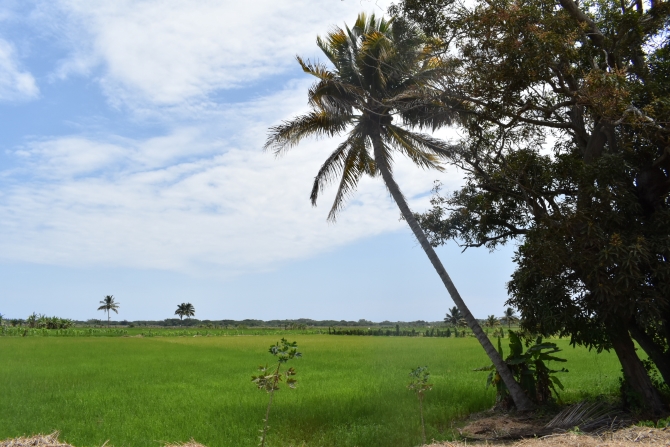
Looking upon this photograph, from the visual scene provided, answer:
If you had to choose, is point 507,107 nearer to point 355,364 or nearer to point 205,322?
point 355,364

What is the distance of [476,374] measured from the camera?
14898 mm

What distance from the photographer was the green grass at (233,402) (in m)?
7.51

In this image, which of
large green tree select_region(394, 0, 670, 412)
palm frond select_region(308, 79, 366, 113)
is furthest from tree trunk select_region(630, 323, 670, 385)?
palm frond select_region(308, 79, 366, 113)

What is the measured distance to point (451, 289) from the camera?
9984 millimetres

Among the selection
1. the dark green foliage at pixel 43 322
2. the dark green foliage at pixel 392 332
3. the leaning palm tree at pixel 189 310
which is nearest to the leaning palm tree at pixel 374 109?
the dark green foliage at pixel 392 332

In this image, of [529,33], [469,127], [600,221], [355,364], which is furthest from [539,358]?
[355,364]

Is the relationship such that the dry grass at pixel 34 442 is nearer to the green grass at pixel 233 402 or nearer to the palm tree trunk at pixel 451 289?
the green grass at pixel 233 402

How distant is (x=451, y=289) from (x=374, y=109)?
171 inches

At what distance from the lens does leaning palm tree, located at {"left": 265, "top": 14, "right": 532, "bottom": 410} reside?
34.4ft

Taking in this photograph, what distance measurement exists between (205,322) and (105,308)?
665 inches

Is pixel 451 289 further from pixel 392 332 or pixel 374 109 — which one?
pixel 392 332

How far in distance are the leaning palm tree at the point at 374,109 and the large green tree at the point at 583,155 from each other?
5.02 feet

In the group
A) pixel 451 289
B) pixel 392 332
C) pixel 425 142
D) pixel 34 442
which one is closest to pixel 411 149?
pixel 425 142

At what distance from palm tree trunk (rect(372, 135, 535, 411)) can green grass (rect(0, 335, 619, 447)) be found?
3.31 feet
